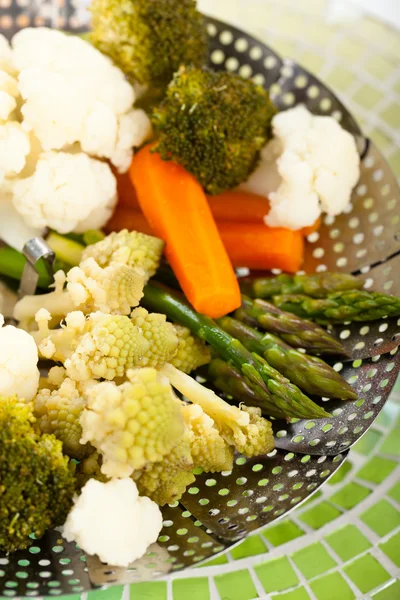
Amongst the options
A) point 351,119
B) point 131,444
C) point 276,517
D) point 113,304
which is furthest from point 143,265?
point 351,119

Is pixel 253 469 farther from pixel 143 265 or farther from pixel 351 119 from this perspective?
pixel 351 119

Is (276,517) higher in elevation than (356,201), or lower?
lower

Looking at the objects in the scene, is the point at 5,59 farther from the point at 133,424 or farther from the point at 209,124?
the point at 133,424

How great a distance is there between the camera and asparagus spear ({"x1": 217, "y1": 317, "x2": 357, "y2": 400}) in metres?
1.40

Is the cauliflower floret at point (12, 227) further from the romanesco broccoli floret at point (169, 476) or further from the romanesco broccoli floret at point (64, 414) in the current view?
the romanesco broccoli floret at point (169, 476)

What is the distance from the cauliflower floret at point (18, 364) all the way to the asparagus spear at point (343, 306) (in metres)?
0.63

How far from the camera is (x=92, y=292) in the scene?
1419 millimetres

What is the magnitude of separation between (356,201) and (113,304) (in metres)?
0.80

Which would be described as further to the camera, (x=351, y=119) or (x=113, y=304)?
(x=351, y=119)

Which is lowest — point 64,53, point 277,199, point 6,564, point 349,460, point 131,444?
point 6,564

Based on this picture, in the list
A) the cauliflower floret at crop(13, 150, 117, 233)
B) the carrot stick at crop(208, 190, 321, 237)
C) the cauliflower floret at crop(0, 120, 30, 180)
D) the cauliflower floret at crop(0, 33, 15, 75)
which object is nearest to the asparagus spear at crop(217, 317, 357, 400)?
the carrot stick at crop(208, 190, 321, 237)

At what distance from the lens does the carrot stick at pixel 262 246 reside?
168 centimetres

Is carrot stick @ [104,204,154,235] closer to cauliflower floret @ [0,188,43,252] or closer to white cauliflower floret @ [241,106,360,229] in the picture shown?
cauliflower floret @ [0,188,43,252]

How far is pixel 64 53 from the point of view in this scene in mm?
1570
